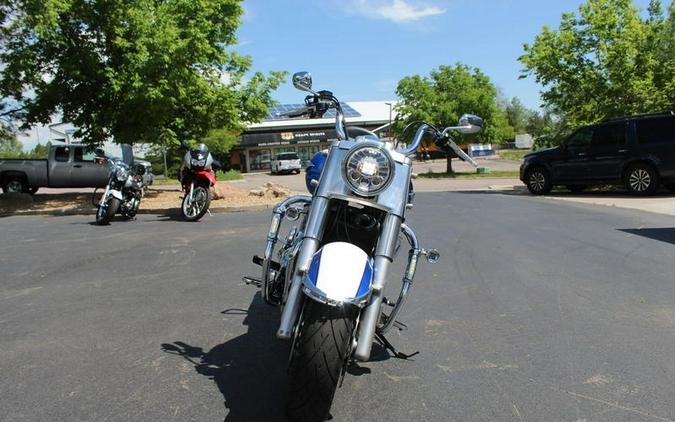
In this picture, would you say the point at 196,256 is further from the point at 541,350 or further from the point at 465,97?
the point at 465,97

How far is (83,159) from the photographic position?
2094 centimetres

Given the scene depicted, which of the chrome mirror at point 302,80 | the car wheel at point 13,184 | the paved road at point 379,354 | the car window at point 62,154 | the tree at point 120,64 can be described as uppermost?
the tree at point 120,64

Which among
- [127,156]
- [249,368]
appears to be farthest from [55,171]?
[249,368]

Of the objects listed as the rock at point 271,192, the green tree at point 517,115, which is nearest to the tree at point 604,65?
the rock at point 271,192

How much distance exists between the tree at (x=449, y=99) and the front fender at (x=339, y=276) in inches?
1235

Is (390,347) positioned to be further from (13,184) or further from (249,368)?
(13,184)

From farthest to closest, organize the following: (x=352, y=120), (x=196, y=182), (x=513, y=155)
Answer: (x=513, y=155) → (x=352, y=120) → (x=196, y=182)

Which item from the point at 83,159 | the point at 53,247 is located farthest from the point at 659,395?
the point at 83,159

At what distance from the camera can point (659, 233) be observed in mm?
8992

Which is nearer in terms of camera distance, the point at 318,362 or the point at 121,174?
the point at 318,362

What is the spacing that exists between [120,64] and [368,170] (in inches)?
560

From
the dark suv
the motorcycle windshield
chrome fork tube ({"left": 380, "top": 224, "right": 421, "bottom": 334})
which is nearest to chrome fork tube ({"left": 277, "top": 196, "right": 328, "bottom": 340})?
chrome fork tube ({"left": 380, "top": 224, "right": 421, "bottom": 334})

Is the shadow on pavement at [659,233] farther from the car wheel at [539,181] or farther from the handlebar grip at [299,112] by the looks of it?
the car wheel at [539,181]

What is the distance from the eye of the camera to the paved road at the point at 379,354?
3197mm
